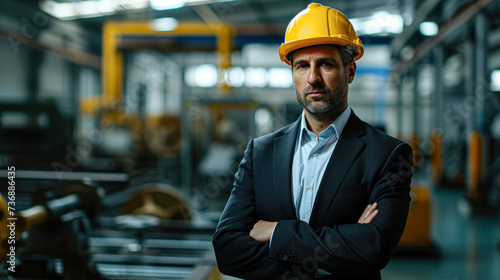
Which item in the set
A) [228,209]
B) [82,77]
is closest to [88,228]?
[228,209]

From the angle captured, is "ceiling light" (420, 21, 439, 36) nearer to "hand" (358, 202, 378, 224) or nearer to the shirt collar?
the shirt collar

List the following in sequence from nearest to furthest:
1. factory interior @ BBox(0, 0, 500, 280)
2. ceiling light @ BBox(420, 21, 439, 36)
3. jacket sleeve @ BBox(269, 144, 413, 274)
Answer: jacket sleeve @ BBox(269, 144, 413, 274) → factory interior @ BBox(0, 0, 500, 280) → ceiling light @ BBox(420, 21, 439, 36)

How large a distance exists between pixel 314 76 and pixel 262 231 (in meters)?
0.60

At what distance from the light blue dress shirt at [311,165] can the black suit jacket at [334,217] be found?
0.12 feet

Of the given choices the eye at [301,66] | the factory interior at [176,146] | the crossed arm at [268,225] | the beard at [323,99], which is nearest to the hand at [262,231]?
the crossed arm at [268,225]

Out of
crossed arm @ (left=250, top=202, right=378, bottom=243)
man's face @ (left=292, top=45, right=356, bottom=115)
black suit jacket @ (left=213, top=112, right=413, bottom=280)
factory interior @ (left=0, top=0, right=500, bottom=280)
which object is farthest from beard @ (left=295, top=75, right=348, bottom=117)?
factory interior @ (left=0, top=0, right=500, bottom=280)

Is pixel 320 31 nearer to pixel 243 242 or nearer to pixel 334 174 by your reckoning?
pixel 334 174

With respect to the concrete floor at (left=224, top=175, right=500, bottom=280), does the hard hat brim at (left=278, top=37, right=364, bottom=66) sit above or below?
above

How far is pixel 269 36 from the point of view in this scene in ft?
27.7

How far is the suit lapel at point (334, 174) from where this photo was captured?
151 centimetres

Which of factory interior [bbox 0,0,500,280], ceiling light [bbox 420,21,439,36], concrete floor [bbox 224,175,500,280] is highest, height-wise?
ceiling light [bbox 420,21,439,36]

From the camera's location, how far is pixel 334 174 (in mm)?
1515

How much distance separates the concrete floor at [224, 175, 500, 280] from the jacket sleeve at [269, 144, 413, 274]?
2.76 m

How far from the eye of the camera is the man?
1.47m
